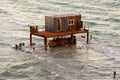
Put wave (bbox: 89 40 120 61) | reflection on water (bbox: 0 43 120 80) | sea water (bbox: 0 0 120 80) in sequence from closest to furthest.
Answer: reflection on water (bbox: 0 43 120 80) → sea water (bbox: 0 0 120 80) → wave (bbox: 89 40 120 61)

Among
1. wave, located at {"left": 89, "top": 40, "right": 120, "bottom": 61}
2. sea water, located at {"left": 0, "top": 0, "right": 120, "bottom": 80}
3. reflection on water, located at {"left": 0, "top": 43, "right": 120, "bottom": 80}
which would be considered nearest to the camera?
reflection on water, located at {"left": 0, "top": 43, "right": 120, "bottom": 80}

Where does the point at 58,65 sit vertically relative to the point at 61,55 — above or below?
below

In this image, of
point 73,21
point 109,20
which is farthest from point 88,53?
point 109,20

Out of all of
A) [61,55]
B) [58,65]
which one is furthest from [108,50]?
[58,65]

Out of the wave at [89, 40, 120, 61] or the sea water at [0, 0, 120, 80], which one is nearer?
the sea water at [0, 0, 120, 80]

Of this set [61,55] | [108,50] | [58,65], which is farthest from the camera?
[108,50]

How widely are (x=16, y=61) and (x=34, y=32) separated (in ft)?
22.5

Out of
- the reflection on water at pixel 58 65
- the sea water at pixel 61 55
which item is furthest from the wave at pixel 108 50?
the reflection on water at pixel 58 65

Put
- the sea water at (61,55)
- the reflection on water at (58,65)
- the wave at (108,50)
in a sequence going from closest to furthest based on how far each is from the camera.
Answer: the reflection on water at (58,65), the sea water at (61,55), the wave at (108,50)

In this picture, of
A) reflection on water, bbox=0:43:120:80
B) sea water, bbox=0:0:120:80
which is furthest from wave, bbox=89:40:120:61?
reflection on water, bbox=0:43:120:80

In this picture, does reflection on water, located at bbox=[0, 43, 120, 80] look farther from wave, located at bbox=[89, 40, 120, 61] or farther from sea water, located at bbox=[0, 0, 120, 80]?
wave, located at bbox=[89, 40, 120, 61]

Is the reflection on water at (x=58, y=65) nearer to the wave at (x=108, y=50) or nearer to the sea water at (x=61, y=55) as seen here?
the sea water at (x=61, y=55)

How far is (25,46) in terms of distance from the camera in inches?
1997

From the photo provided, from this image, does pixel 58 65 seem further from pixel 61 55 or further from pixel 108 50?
pixel 108 50
